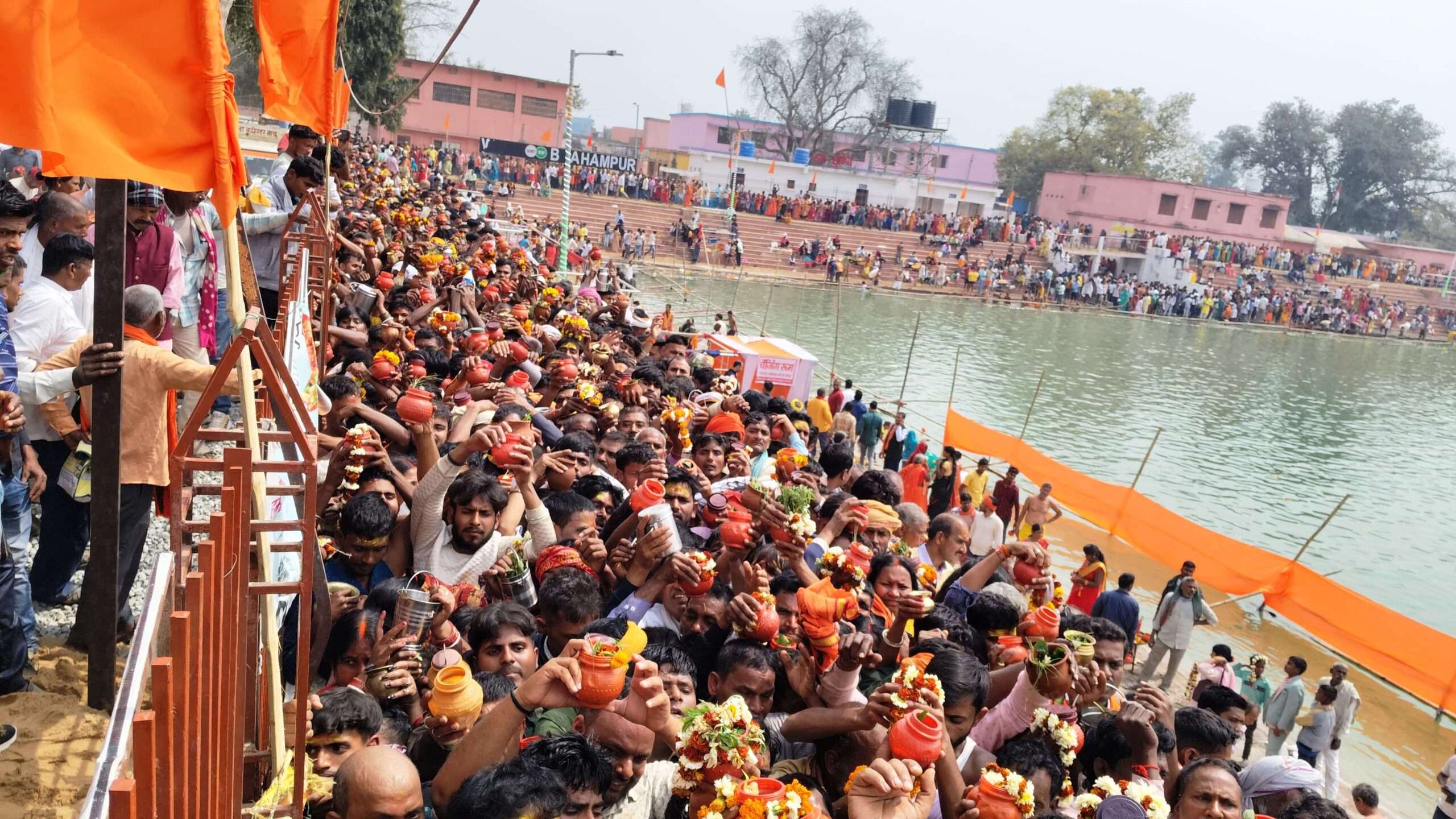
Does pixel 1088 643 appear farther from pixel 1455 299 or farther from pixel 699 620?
pixel 1455 299

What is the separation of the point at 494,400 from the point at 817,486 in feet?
7.58

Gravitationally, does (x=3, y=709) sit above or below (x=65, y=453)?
below

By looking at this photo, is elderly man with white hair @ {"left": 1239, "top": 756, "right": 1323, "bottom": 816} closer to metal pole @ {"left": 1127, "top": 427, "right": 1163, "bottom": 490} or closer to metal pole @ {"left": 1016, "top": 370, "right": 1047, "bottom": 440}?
metal pole @ {"left": 1127, "top": 427, "right": 1163, "bottom": 490}

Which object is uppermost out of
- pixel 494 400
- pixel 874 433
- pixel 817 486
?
pixel 494 400

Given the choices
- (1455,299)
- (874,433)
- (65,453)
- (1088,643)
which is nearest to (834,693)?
(1088,643)

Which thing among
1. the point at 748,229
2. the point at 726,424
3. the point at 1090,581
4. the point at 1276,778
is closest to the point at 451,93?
the point at 748,229

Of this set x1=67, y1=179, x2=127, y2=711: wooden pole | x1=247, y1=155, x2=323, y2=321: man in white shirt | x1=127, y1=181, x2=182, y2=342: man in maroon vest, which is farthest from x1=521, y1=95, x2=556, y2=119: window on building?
x1=67, y1=179, x2=127, y2=711: wooden pole

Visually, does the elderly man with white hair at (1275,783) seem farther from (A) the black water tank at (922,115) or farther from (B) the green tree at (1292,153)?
(B) the green tree at (1292,153)

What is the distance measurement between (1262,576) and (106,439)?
38.9 ft

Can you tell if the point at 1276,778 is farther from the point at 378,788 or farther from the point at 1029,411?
the point at 1029,411

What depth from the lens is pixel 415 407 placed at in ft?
15.8

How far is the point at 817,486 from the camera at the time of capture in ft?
23.1

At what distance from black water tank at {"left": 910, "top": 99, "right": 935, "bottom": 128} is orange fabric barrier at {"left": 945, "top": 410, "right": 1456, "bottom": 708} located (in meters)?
53.0

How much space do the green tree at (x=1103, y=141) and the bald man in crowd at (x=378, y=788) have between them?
64806 millimetres
